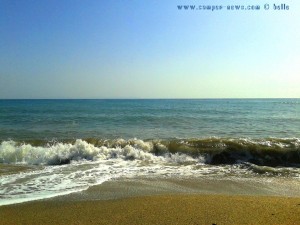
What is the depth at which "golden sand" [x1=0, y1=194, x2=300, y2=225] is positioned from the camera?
18.3ft

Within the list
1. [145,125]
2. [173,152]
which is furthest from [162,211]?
[145,125]

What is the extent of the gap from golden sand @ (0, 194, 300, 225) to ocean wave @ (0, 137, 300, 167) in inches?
251

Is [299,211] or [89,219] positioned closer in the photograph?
[89,219]

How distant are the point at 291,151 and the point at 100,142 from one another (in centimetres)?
934

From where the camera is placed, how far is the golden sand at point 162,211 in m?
5.59

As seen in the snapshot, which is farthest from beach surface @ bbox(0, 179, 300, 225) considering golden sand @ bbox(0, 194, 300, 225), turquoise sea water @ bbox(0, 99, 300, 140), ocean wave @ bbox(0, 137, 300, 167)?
turquoise sea water @ bbox(0, 99, 300, 140)

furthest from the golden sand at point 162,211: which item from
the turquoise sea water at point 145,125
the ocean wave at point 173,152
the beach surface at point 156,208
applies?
the turquoise sea water at point 145,125

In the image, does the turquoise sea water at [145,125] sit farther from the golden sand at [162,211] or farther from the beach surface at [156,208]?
the golden sand at [162,211]

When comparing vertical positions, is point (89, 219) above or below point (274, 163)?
above

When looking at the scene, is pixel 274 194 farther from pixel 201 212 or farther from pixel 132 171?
pixel 132 171

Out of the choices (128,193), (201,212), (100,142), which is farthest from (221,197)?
(100,142)

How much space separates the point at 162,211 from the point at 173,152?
927 cm

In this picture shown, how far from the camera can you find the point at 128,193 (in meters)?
7.80

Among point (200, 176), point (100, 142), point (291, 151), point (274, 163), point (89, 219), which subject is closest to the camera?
point (89, 219)
